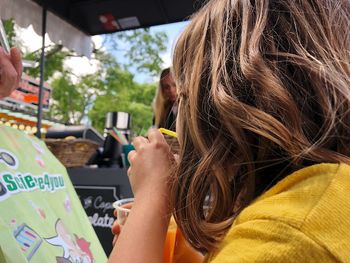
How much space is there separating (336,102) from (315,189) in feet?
0.55

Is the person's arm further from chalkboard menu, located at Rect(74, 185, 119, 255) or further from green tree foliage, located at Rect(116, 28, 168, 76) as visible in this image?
green tree foliage, located at Rect(116, 28, 168, 76)

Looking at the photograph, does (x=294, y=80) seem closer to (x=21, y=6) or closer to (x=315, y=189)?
(x=315, y=189)

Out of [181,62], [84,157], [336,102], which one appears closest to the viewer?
[336,102]

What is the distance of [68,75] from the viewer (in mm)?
12336

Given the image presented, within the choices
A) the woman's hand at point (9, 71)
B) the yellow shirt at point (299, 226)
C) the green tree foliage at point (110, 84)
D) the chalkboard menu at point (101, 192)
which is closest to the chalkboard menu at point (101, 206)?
the chalkboard menu at point (101, 192)

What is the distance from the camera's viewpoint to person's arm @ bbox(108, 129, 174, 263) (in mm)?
609

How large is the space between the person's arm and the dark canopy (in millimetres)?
2343

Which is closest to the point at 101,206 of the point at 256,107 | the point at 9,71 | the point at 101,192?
the point at 101,192

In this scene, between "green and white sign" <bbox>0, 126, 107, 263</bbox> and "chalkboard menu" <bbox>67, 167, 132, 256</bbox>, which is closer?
"green and white sign" <bbox>0, 126, 107, 263</bbox>

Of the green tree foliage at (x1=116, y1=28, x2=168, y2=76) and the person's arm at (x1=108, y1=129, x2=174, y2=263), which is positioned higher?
the green tree foliage at (x1=116, y1=28, x2=168, y2=76)

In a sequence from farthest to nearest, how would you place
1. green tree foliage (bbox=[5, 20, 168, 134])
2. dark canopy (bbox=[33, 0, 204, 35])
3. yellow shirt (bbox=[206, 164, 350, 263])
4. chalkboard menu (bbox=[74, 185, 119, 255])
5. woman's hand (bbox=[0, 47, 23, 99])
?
1. green tree foliage (bbox=[5, 20, 168, 134])
2. dark canopy (bbox=[33, 0, 204, 35])
3. chalkboard menu (bbox=[74, 185, 119, 255])
4. woman's hand (bbox=[0, 47, 23, 99])
5. yellow shirt (bbox=[206, 164, 350, 263])

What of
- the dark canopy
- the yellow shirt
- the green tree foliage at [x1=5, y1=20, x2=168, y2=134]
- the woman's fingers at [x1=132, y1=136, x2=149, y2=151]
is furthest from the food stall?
the green tree foliage at [x1=5, y1=20, x2=168, y2=134]

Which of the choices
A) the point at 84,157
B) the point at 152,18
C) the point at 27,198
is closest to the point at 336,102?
the point at 27,198

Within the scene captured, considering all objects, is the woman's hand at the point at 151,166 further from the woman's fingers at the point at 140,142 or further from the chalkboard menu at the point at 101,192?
the chalkboard menu at the point at 101,192
